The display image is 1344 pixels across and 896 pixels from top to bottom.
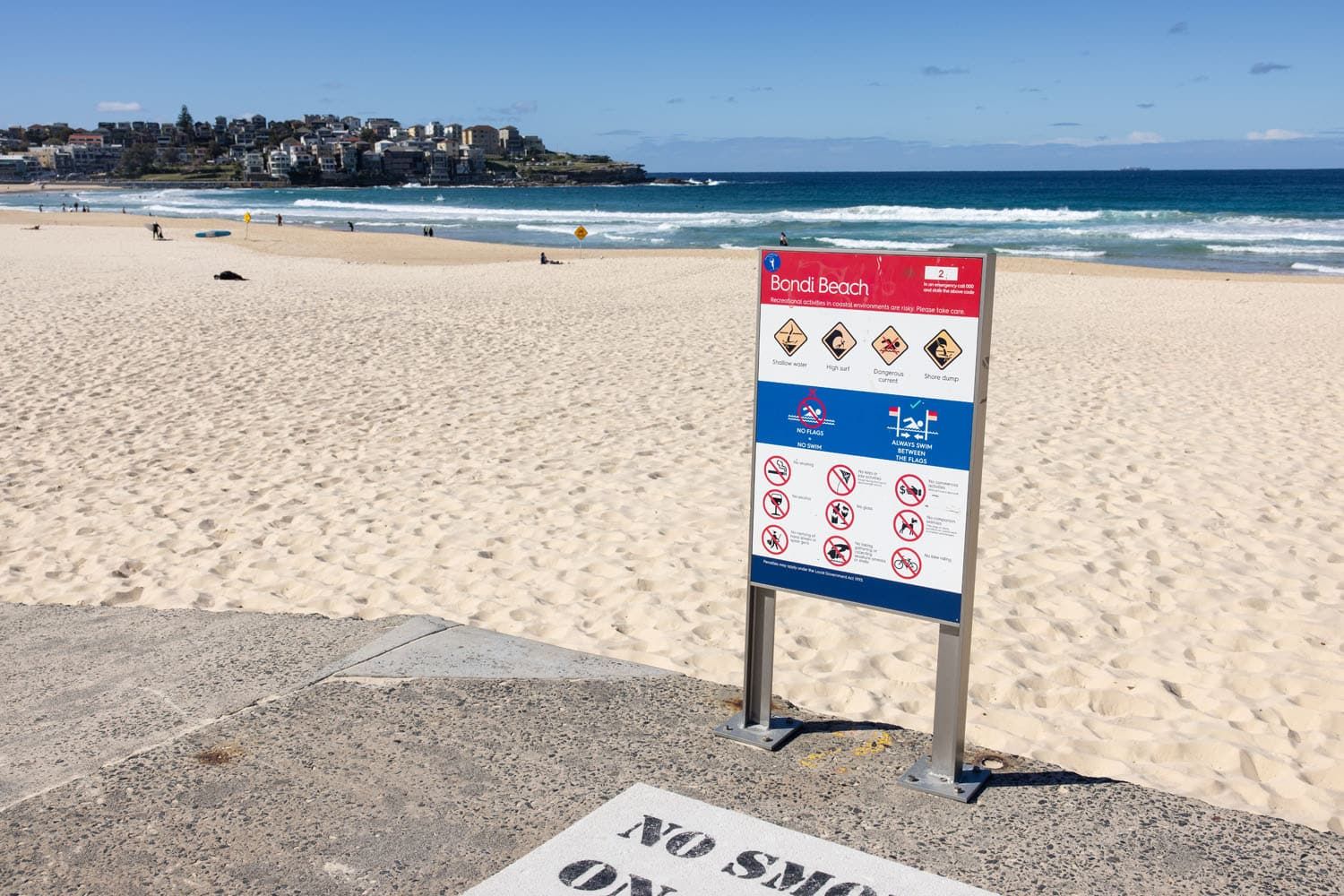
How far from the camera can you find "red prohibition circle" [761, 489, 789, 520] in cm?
359

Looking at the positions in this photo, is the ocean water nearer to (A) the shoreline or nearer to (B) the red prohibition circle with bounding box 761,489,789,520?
(A) the shoreline

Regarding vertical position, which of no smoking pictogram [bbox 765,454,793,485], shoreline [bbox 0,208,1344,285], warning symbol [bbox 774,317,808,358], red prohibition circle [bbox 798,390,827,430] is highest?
warning symbol [bbox 774,317,808,358]

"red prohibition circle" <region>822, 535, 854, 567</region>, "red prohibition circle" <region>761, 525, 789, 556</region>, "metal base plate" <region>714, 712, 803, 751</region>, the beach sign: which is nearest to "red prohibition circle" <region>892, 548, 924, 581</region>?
the beach sign

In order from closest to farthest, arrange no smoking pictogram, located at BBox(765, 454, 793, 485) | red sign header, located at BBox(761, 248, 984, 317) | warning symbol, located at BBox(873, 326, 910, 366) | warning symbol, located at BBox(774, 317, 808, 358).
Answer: red sign header, located at BBox(761, 248, 984, 317) < warning symbol, located at BBox(873, 326, 910, 366) < warning symbol, located at BBox(774, 317, 808, 358) < no smoking pictogram, located at BBox(765, 454, 793, 485)

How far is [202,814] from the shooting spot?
3.08 metres

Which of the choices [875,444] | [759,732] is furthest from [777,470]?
[759,732]

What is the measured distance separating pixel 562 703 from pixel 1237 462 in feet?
20.0

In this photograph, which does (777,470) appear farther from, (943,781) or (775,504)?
(943,781)

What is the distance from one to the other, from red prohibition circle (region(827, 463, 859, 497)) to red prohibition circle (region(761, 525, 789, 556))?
0.23 m

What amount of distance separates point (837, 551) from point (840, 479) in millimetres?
229

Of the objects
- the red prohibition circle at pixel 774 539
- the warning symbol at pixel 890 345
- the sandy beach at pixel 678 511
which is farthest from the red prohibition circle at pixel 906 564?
the sandy beach at pixel 678 511

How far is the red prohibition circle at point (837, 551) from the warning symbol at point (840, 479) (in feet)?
0.49

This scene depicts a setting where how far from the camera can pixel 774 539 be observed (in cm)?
363

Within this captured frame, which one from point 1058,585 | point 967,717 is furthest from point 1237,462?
point 967,717
